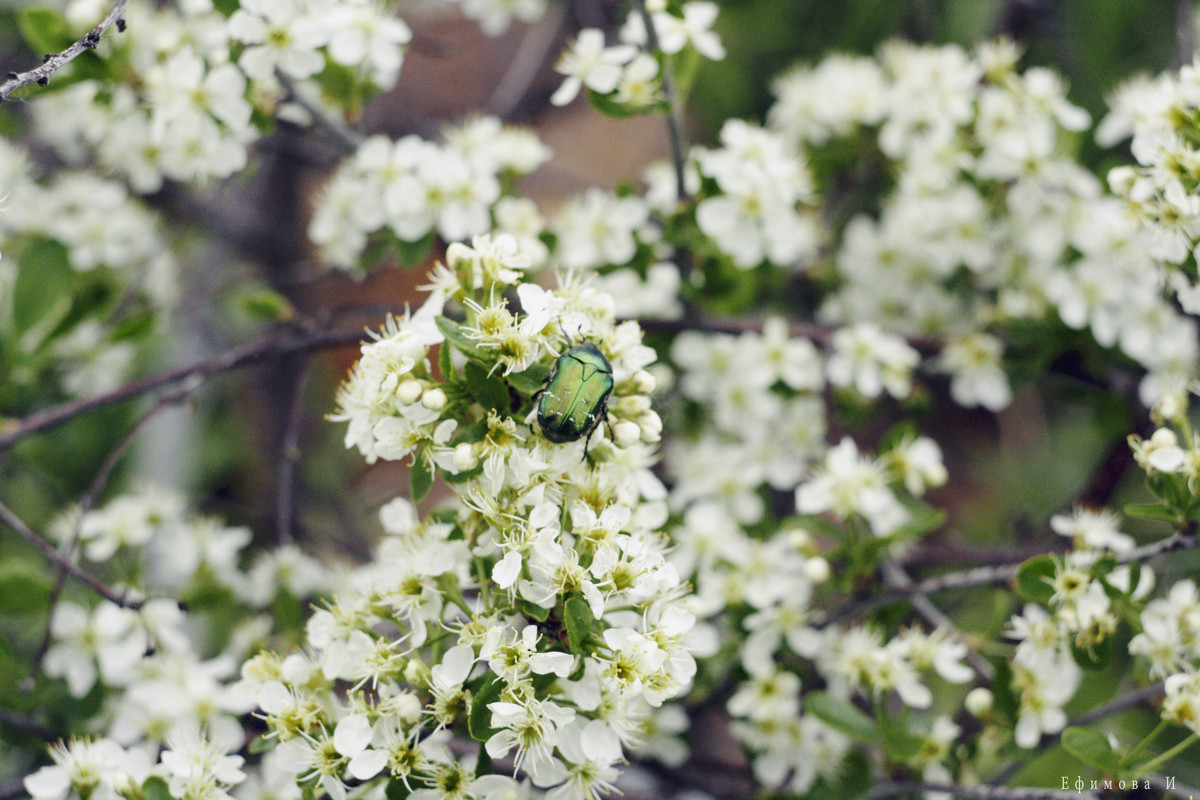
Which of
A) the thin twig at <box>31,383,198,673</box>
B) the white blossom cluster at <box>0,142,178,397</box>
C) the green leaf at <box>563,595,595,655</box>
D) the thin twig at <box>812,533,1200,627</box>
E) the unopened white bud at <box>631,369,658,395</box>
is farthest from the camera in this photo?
the white blossom cluster at <box>0,142,178,397</box>

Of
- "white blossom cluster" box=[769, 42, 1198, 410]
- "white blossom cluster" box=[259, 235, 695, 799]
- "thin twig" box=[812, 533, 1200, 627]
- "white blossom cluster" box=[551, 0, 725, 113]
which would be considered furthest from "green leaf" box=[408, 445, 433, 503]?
"white blossom cluster" box=[769, 42, 1198, 410]

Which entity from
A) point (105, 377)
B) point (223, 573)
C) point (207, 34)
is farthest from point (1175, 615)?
point (105, 377)

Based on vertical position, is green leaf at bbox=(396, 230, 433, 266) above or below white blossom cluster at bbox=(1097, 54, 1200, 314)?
below

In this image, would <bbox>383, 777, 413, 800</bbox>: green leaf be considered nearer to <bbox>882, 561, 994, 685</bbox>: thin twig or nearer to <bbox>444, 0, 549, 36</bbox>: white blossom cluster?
<bbox>882, 561, 994, 685</bbox>: thin twig

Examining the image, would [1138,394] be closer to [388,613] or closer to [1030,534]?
[1030,534]

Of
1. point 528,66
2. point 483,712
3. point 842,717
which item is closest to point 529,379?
point 483,712
